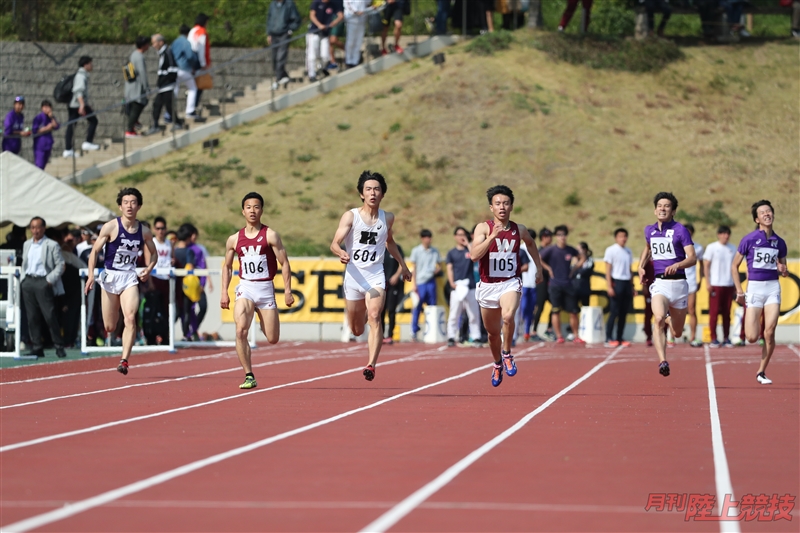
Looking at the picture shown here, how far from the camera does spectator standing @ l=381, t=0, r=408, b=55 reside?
130 ft

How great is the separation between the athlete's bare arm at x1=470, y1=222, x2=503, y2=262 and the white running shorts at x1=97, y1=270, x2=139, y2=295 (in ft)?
15.8

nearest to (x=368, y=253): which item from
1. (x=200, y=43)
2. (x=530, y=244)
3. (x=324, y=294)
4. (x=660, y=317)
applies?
(x=530, y=244)

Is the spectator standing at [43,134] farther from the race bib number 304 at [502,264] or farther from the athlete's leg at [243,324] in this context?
the race bib number 304 at [502,264]

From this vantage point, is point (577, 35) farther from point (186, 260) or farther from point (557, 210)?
point (186, 260)

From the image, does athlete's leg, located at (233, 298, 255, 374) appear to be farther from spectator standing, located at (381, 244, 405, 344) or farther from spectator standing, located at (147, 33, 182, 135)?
spectator standing, located at (147, 33, 182, 135)

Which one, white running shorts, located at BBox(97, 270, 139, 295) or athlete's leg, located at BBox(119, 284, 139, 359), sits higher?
white running shorts, located at BBox(97, 270, 139, 295)

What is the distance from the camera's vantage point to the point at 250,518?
6.49m

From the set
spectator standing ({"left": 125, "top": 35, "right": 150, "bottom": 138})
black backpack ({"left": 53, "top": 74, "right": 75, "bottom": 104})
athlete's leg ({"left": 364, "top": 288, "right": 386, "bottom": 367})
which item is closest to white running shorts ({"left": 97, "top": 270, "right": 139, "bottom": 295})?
athlete's leg ({"left": 364, "top": 288, "right": 386, "bottom": 367})

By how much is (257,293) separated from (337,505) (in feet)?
24.2

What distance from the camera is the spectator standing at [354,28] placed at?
38.6m

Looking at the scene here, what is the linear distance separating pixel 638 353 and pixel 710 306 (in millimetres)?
2930

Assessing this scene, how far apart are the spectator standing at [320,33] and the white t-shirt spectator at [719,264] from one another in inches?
690

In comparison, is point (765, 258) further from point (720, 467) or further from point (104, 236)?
point (104, 236)

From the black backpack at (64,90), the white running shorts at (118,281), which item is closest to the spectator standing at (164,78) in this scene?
the black backpack at (64,90)
